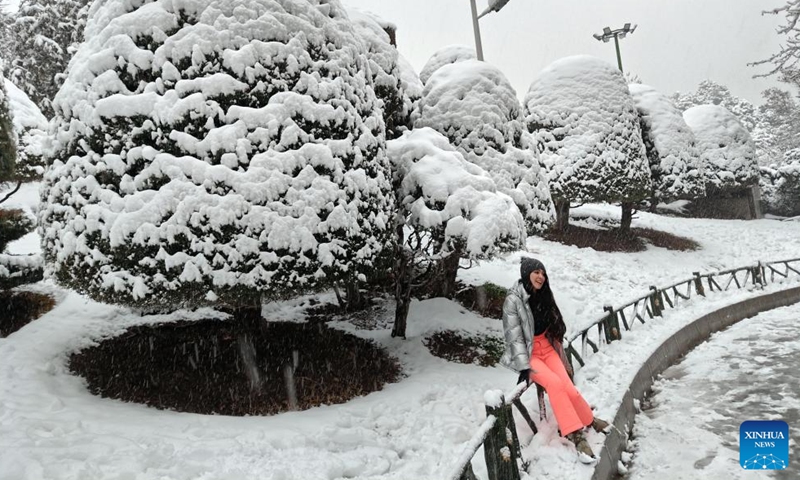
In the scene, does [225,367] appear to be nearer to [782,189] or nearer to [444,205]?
[444,205]

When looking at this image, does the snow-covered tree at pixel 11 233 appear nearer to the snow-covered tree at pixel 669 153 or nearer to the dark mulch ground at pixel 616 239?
the dark mulch ground at pixel 616 239

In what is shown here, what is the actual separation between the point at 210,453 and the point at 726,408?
5775mm

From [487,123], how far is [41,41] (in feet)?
79.7

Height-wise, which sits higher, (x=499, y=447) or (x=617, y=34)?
(x=617, y=34)

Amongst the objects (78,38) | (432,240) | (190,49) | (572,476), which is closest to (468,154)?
(432,240)

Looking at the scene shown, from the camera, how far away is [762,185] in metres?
27.1

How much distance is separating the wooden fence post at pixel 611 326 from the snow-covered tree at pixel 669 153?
11.3m

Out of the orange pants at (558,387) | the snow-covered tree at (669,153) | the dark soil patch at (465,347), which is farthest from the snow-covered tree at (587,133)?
the orange pants at (558,387)

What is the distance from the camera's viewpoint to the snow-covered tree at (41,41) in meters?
23.6

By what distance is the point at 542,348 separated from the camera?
4695 mm

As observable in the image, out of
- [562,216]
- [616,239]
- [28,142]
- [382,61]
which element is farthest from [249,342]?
[616,239]

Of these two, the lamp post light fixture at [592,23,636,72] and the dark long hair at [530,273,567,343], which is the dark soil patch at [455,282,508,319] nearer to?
the dark long hair at [530,273,567,343]

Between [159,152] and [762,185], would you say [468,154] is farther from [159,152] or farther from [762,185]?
[762,185]

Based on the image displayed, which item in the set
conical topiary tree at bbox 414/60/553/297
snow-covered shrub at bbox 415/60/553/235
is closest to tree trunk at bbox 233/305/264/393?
conical topiary tree at bbox 414/60/553/297
